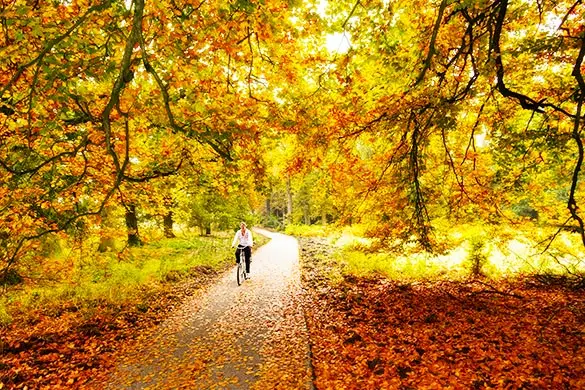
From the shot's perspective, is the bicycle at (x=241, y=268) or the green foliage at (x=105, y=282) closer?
the green foliage at (x=105, y=282)

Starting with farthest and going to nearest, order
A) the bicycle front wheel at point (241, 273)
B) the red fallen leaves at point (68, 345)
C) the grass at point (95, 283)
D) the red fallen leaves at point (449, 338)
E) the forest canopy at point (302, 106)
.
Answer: the bicycle front wheel at point (241, 273), the grass at point (95, 283), the red fallen leaves at point (68, 345), the red fallen leaves at point (449, 338), the forest canopy at point (302, 106)

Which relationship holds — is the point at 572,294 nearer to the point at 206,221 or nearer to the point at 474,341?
the point at 474,341

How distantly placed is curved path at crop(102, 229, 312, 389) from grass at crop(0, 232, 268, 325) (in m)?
1.85

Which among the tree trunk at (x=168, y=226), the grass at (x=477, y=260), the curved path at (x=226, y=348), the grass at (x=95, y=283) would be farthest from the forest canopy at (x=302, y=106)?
the tree trunk at (x=168, y=226)

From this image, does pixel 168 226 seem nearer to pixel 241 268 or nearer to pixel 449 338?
pixel 241 268

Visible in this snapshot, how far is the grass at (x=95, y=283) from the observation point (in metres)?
7.65

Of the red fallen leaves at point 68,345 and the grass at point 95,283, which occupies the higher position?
the grass at point 95,283

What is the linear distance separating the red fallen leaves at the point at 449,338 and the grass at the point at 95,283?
439cm

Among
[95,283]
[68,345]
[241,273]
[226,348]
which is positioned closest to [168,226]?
[95,283]

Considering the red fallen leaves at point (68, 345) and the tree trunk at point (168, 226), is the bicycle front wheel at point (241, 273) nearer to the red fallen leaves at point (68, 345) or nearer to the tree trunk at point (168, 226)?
the red fallen leaves at point (68, 345)

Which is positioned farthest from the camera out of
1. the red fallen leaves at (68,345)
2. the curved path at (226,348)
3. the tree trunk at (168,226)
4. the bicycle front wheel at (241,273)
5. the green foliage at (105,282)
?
the tree trunk at (168,226)

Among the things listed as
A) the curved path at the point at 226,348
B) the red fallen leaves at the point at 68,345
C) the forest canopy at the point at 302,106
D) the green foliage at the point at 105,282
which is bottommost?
the curved path at the point at 226,348

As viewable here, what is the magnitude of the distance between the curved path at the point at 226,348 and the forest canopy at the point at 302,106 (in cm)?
240

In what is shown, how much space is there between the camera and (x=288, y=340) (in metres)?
6.77
